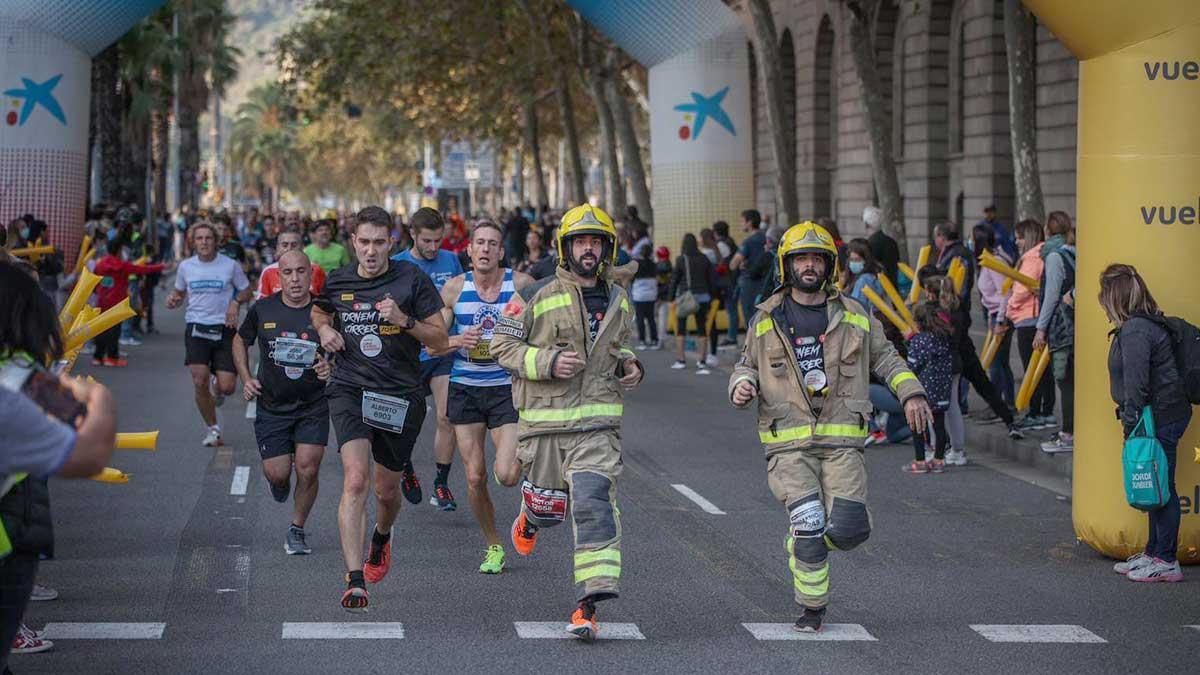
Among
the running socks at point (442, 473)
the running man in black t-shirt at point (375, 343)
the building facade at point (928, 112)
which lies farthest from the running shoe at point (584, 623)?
the building facade at point (928, 112)

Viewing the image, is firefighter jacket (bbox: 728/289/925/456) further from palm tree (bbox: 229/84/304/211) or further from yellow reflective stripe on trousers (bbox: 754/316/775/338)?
palm tree (bbox: 229/84/304/211)

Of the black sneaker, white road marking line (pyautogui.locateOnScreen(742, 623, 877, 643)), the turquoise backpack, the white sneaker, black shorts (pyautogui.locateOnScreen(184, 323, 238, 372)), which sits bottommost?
white road marking line (pyautogui.locateOnScreen(742, 623, 877, 643))

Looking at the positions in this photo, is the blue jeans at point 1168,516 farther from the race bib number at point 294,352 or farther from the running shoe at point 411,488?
the race bib number at point 294,352

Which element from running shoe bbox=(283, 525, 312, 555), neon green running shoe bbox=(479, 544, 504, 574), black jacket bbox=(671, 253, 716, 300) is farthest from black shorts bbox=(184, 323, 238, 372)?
black jacket bbox=(671, 253, 716, 300)

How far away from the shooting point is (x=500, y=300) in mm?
10141

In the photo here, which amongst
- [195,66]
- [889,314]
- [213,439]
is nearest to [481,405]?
[213,439]

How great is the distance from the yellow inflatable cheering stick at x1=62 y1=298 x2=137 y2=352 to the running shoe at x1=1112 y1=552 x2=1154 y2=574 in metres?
5.22

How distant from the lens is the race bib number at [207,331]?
47.2 feet

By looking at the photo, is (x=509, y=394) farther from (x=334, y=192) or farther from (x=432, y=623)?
(x=334, y=192)

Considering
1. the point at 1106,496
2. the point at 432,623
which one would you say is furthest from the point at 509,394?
the point at 1106,496

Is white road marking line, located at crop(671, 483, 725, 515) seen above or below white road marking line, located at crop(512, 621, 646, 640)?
above

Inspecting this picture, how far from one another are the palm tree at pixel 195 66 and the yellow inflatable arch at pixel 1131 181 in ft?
191

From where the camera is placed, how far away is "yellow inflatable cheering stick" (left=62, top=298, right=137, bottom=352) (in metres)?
7.45

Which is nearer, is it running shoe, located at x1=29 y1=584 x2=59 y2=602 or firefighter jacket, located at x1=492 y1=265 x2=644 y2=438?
firefighter jacket, located at x1=492 y1=265 x2=644 y2=438
